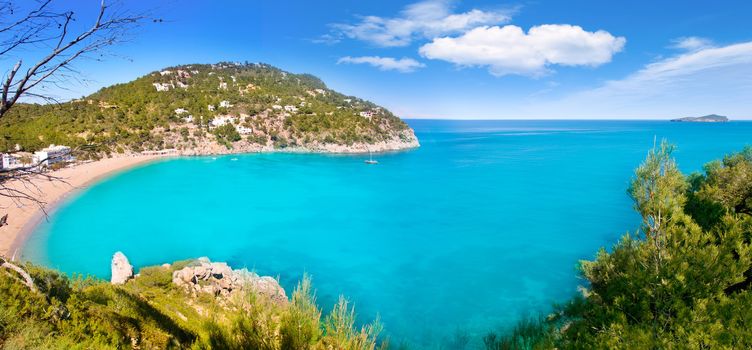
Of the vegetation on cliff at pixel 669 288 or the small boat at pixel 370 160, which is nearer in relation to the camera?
the vegetation on cliff at pixel 669 288

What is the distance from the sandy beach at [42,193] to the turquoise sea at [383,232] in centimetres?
133

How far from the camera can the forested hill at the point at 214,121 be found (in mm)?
68438

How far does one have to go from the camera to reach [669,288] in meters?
7.15

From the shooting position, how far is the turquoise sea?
20.6 m

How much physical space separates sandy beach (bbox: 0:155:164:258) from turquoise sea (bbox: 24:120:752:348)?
1334 mm

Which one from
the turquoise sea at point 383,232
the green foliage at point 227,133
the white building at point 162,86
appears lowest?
the turquoise sea at point 383,232

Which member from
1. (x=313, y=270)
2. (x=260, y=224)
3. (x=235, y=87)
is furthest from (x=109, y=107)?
(x=313, y=270)

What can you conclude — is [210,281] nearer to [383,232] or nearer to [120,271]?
[120,271]

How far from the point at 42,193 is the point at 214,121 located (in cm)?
9074

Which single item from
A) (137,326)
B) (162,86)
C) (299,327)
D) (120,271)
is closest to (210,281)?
(120,271)

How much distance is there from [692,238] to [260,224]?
3205 centimetres

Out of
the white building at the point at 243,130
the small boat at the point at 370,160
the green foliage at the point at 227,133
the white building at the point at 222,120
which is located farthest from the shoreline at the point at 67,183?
the white building at the point at 222,120

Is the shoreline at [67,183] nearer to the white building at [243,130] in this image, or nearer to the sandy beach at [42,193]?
the sandy beach at [42,193]

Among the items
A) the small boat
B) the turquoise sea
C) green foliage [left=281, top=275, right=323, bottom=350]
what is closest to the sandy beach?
the turquoise sea
